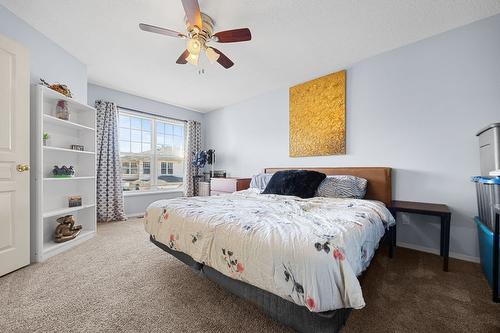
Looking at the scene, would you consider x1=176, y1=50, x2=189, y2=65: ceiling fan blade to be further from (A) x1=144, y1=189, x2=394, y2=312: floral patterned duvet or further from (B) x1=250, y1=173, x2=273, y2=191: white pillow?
(B) x1=250, y1=173, x2=273, y2=191: white pillow

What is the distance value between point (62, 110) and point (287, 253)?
10.4ft

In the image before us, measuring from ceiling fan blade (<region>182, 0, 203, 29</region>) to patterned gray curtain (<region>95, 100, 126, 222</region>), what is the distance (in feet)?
9.38

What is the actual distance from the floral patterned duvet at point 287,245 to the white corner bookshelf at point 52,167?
1490 millimetres

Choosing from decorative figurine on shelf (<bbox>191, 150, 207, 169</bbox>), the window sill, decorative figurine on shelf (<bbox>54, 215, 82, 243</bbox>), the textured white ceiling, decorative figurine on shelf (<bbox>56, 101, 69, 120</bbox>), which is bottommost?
decorative figurine on shelf (<bbox>54, 215, 82, 243</bbox>)

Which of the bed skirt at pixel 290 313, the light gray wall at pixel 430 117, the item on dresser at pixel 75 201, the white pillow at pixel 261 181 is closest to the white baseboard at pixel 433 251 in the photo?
the light gray wall at pixel 430 117

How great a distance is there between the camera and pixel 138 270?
6.43 ft

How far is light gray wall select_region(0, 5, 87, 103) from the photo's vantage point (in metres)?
2.07

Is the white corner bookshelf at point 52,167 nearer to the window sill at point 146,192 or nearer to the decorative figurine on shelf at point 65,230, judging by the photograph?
the decorative figurine on shelf at point 65,230

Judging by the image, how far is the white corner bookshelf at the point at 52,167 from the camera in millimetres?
2178

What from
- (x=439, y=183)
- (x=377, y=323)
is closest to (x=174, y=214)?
(x=377, y=323)

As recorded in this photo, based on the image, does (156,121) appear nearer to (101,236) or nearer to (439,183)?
(101,236)

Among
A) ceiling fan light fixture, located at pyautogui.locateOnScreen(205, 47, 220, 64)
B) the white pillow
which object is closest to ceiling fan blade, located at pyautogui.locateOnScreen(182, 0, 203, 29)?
ceiling fan light fixture, located at pyautogui.locateOnScreen(205, 47, 220, 64)

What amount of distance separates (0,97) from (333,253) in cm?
297

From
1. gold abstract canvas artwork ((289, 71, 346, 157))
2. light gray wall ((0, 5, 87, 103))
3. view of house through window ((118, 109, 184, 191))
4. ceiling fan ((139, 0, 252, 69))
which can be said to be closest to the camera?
ceiling fan ((139, 0, 252, 69))
